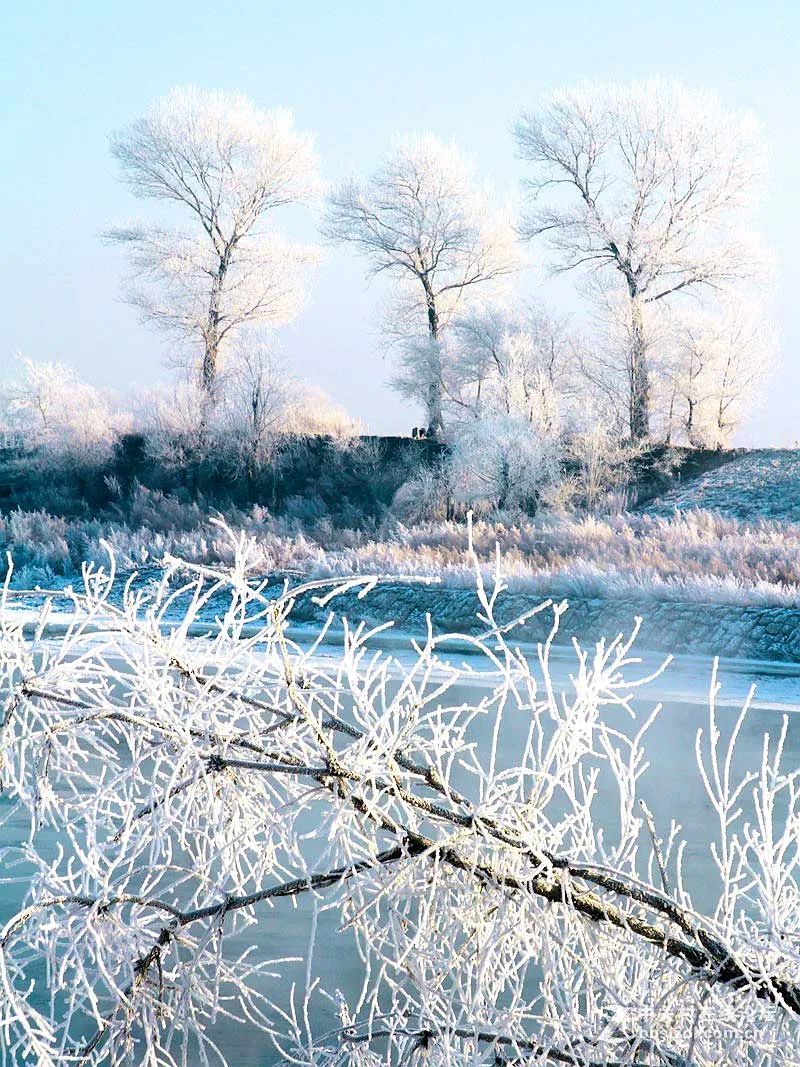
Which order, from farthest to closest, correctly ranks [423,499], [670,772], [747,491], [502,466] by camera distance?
1. [747,491]
2. [423,499]
3. [502,466]
4. [670,772]

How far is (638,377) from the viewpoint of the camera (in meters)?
29.9

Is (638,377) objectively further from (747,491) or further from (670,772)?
(670,772)

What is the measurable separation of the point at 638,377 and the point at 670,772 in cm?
2414

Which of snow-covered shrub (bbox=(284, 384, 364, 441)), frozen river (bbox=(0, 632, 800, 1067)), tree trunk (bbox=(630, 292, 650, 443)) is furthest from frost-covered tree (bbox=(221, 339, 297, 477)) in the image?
frozen river (bbox=(0, 632, 800, 1067))

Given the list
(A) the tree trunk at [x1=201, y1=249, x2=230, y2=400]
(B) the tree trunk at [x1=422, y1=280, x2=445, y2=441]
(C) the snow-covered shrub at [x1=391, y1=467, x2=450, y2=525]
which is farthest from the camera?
(B) the tree trunk at [x1=422, y1=280, x2=445, y2=441]

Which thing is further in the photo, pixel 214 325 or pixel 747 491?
pixel 214 325

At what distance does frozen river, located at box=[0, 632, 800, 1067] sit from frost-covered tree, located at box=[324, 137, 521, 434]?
2321cm

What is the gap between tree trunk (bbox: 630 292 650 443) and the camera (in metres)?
29.7

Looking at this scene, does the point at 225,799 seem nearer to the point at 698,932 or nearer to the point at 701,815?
the point at 698,932

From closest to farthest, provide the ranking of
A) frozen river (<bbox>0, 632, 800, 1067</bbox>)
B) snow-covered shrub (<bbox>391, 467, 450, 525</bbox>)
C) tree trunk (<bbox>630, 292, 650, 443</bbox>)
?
frozen river (<bbox>0, 632, 800, 1067</bbox>) → snow-covered shrub (<bbox>391, 467, 450, 525</bbox>) → tree trunk (<bbox>630, 292, 650, 443</bbox>)

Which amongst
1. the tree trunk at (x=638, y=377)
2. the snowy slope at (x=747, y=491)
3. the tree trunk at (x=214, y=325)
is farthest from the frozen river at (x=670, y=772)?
the tree trunk at (x=214, y=325)

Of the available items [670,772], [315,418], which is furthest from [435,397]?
[670,772]

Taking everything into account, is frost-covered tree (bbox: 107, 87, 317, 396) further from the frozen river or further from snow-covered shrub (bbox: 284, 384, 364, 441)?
the frozen river

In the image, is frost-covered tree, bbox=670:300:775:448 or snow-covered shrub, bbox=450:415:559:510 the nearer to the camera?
snow-covered shrub, bbox=450:415:559:510
